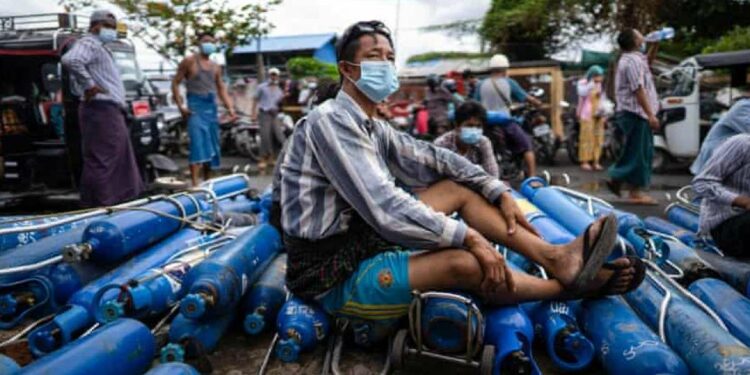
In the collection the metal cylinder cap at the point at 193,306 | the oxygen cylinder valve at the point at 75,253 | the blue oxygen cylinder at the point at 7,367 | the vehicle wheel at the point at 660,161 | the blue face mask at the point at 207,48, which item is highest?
the blue face mask at the point at 207,48

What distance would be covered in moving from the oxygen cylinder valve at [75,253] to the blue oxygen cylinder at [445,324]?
177 cm

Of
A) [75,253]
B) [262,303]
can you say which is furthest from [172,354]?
[75,253]

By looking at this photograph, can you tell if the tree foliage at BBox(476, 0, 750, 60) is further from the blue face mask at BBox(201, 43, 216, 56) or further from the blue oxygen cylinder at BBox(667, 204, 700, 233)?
the blue face mask at BBox(201, 43, 216, 56)

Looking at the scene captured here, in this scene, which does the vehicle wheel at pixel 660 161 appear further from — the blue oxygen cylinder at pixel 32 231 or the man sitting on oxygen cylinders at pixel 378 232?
the blue oxygen cylinder at pixel 32 231

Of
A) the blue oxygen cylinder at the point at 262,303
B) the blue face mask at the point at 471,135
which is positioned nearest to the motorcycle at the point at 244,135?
the blue face mask at the point at 471,135

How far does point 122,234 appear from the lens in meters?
3.11

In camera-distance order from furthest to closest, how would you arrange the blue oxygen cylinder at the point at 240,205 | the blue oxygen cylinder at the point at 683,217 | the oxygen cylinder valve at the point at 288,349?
1. the blue oxygen cylinder at the point at 240,205
2. the blue oxygen cylinder at the point at 683,217
3. the oxygen cylinder valve at the point at 288,349

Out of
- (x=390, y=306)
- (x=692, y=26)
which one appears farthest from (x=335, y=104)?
(x=692, y=26)

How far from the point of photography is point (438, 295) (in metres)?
2.23

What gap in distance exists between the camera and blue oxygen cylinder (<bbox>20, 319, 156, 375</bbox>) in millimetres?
1873

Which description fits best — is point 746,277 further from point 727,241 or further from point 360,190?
point 360,190

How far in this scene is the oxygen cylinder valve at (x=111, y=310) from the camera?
8.16ft

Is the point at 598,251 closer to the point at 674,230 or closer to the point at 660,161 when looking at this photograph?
the point at 674,230

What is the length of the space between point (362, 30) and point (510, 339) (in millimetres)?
1494
